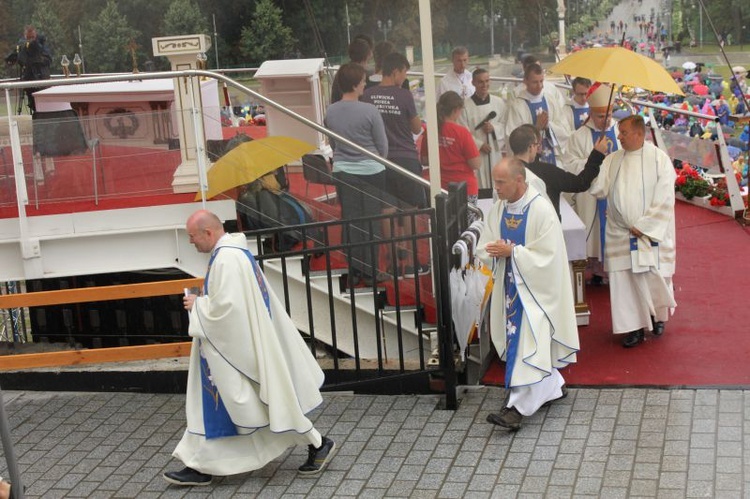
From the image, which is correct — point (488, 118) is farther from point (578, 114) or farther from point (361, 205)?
point (361, 205)

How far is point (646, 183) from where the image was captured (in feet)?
24.7

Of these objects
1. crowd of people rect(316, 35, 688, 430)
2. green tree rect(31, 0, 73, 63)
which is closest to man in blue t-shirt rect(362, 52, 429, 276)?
crowd of people rect(316, 35, 688, 430)

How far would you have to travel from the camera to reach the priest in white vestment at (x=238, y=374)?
569 centimetres

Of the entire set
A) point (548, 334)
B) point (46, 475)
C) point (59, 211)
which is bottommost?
point (46, 475)

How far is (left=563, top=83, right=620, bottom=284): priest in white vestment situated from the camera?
8.98 m

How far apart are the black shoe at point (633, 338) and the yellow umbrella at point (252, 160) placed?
8.77ft

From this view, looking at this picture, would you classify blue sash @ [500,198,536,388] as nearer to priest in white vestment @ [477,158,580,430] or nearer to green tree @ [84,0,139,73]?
priest in white vestment @ [477,158,580,430]

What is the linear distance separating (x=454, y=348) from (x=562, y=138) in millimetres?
3979

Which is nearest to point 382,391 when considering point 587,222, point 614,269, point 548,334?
point 548,334

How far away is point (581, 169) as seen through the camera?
29.9 ft

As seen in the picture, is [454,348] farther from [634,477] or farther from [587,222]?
[587,222]

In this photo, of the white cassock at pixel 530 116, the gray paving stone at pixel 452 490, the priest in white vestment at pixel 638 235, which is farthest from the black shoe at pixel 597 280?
the gray paving stone at pixel 452 490

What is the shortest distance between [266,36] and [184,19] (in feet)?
6.17

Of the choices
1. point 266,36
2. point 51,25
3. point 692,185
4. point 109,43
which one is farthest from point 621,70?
point 51,25
